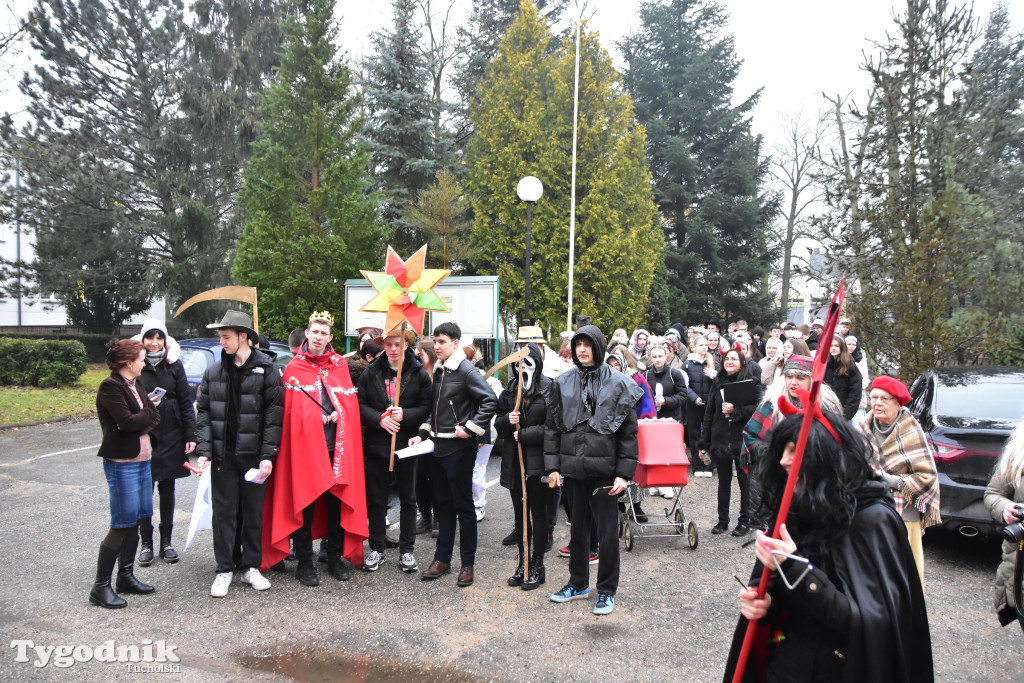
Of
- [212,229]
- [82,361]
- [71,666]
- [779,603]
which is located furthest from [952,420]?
[212,229]

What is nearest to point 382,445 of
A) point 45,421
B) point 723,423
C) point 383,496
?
point 383,496

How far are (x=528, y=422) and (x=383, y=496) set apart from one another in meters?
1.48

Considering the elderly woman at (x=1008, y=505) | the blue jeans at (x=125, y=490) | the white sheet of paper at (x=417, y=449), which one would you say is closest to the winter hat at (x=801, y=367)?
the elderly woman at (x=1008, y=505)

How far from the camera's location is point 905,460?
4.18 meters

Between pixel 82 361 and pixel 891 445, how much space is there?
20336 millimetres

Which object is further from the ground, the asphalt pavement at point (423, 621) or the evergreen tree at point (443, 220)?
the evergreen tree at point (443, 220)

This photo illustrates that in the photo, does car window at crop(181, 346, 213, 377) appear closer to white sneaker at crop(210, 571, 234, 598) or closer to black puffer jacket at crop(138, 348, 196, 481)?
black puffer jacket at crop(138, 348, 196, 481)

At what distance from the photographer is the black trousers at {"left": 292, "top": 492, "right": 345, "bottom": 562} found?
18.4 ft

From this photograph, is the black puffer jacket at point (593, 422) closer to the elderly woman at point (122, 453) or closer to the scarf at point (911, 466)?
the scarf at point (911, 466)

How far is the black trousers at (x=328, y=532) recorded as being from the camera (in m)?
5.61

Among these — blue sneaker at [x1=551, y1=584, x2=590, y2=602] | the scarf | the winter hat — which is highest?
the winter hat

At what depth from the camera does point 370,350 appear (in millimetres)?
6715

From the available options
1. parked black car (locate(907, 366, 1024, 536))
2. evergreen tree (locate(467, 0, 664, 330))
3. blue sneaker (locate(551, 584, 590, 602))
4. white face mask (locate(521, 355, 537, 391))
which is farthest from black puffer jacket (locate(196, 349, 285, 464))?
evergreen tree (locate(467, 0, 664, 330))

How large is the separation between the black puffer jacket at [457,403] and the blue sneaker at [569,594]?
1.33 m
